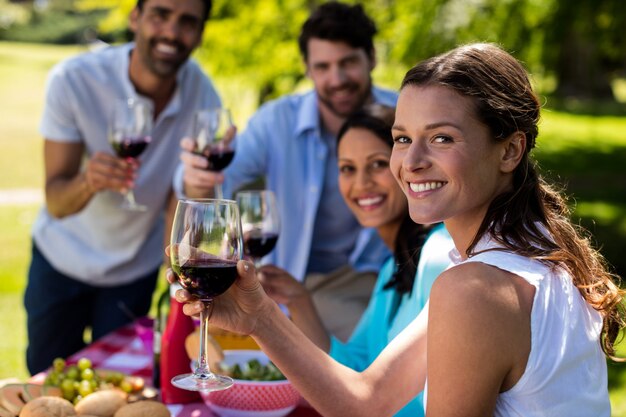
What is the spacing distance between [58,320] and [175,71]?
50.9 inches

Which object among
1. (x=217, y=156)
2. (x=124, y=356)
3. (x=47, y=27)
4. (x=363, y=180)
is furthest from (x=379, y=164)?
(x=47, y=27)

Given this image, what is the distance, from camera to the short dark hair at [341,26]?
365 cm

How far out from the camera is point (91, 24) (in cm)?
4684

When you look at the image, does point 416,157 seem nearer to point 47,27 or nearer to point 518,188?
point 518,188

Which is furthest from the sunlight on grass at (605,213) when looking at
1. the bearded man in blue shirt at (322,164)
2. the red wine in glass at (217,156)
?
the red wine in glass at (217,156)

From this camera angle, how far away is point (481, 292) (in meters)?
1.51

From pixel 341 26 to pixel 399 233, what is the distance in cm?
122

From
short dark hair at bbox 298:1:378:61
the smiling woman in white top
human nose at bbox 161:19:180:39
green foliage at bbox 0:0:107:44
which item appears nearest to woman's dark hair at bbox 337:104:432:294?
the smiling woman in white top

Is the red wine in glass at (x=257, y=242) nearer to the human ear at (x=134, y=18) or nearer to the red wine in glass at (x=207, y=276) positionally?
the red wine in glass at (x=207, y=276)

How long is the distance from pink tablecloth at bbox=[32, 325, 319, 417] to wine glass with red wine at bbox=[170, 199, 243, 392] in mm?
724

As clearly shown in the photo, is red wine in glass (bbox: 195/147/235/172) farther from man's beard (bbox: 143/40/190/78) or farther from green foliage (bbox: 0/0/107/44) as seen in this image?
green foliage (bbox: 0/0/107/44)

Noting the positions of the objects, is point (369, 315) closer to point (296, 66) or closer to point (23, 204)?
point (296, 66)

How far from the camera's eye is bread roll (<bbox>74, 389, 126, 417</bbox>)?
1991 millimetres

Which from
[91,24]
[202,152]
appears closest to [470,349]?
[202,152]
